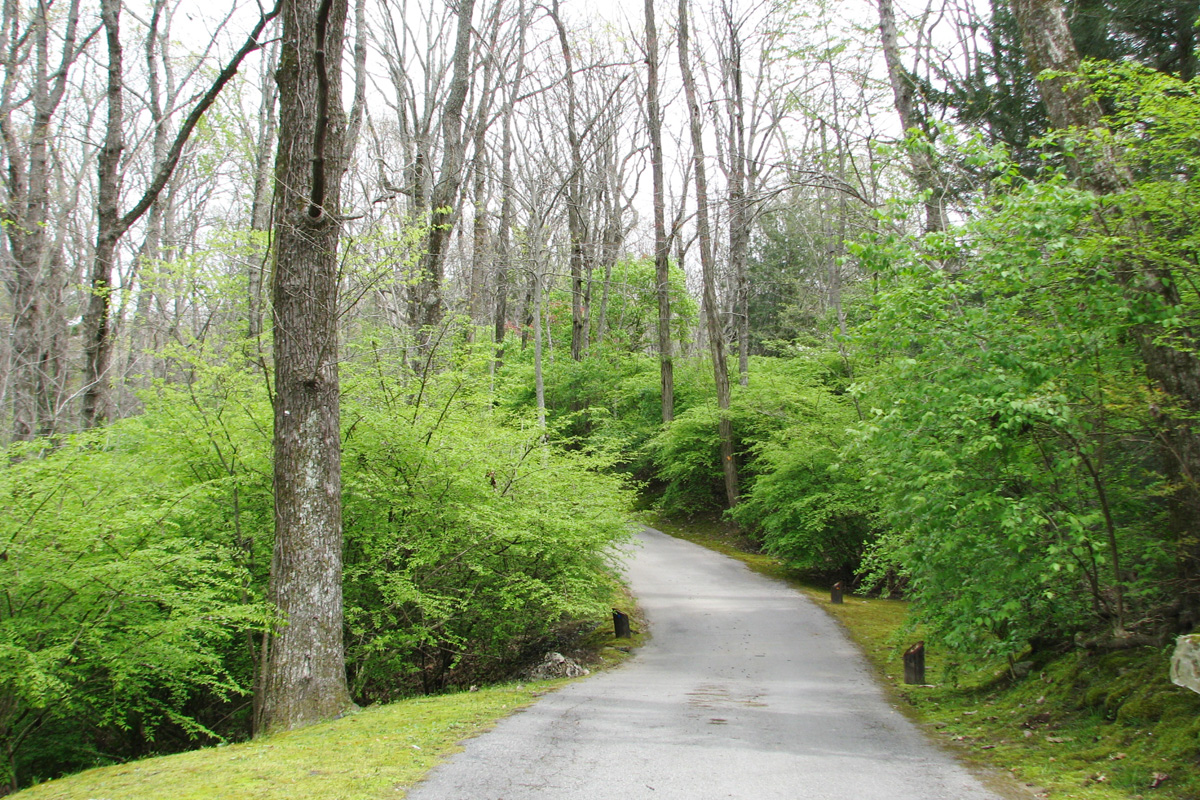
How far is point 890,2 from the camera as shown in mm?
12422

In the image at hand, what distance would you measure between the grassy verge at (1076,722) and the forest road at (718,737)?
419 mm

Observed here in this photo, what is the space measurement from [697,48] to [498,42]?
10.1 m

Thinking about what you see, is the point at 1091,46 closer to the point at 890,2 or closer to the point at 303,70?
the point at 890,2

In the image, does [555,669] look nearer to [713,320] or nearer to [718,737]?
[718,737]

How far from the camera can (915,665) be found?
27.2 feet

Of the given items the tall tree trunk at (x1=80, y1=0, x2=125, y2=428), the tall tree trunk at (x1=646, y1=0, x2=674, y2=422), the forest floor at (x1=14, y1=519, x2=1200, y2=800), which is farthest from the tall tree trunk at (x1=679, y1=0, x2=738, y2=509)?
the tall tree trunk at (x1=80, y1=0, x2=125, y2=428)

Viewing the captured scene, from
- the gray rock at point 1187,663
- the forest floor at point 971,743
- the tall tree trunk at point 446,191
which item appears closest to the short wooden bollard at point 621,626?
the forest floor at point 971,743

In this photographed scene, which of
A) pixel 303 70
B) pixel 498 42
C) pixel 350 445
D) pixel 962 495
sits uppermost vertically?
pixel 498 42

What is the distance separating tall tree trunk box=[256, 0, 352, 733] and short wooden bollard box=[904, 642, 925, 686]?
19.9 feet

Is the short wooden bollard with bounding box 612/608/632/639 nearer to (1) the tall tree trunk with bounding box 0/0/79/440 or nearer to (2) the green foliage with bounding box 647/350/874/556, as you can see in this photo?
(2) the green foliage with bounding box 647/350/874/556

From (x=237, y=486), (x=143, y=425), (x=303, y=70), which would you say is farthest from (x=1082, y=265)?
(x=143, y=425)

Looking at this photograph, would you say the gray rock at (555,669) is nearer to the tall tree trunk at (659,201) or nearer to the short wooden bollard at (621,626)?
the short wooden bollard at (621,626)

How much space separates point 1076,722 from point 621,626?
Result: 21.7ft

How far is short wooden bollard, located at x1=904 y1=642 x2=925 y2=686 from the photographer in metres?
8.25
